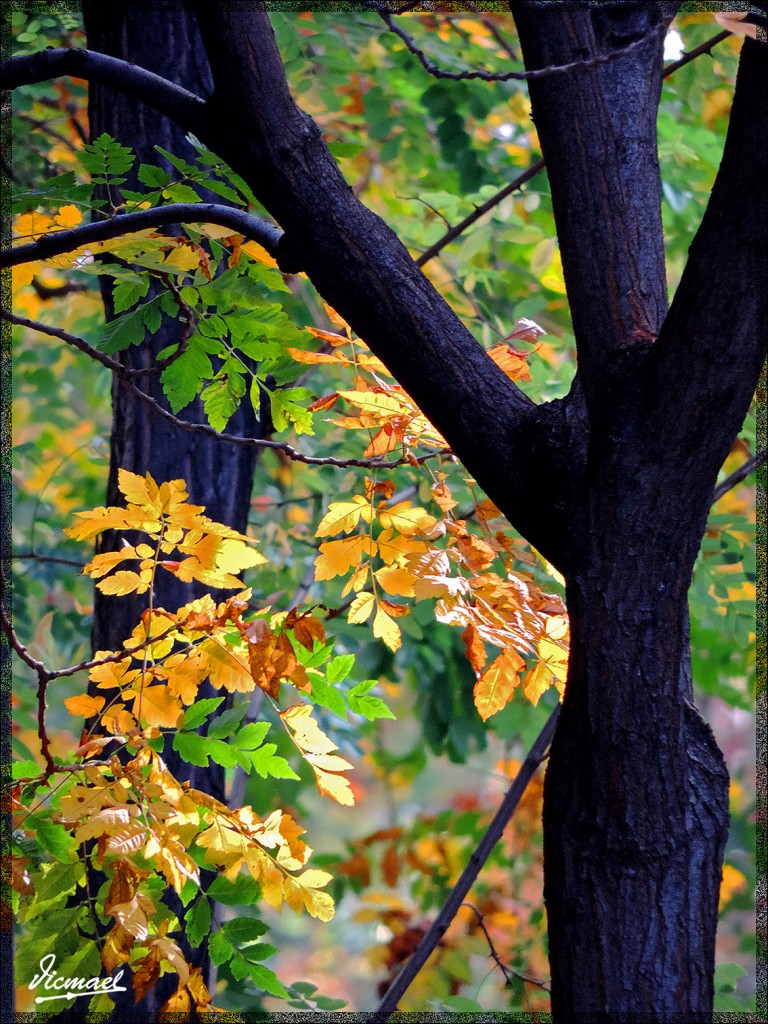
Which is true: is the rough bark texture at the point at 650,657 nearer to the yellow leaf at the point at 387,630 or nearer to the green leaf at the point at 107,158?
the yellow leaf at the point at 387,630

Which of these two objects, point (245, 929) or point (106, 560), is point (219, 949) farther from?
point (106, 560)

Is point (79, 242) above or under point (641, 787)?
above

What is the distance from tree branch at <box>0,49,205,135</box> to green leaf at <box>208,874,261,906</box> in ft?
4.13

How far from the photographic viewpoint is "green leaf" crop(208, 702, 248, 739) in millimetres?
1636

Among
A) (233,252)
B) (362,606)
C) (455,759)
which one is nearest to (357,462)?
(362,606)

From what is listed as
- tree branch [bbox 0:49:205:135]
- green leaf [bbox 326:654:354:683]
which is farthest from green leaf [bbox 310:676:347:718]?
tree branch [bbox 0:49:205:135]

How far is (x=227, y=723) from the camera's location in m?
1.64

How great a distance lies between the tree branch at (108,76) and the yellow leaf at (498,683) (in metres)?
1.01

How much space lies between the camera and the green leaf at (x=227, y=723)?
1.64 meters

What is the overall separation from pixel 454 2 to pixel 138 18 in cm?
84

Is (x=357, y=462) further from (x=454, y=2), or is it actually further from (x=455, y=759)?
(x=455, y=759)

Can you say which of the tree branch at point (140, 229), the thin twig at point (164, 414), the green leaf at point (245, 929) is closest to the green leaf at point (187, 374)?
the thin twig at point (164, 414)

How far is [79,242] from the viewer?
148cm

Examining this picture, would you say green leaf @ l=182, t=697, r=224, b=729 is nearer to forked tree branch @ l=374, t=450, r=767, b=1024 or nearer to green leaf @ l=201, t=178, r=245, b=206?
forked tree branch @ l=374, t=450, r=767, b=1024
